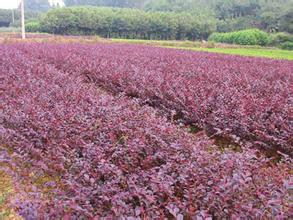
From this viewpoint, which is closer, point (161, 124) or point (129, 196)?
point (129, 196)

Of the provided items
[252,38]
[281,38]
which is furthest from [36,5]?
[281,38]

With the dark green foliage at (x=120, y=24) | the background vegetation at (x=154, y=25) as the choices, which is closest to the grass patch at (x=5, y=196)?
the background vegetation at (x=154, y=25)

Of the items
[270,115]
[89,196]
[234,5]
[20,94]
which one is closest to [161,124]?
[89,196]

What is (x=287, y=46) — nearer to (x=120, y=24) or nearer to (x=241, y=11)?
(x=120, y=24)

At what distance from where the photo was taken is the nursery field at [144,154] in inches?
94.9

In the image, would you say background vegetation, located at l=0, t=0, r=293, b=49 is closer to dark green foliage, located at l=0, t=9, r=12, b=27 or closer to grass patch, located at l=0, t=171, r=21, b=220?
dark green foliage, located at l=0, t=9, r=12, b=27

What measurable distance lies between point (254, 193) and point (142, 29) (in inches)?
2139

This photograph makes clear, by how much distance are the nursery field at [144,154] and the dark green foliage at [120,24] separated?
159 ft

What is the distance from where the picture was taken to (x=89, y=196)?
2629mm

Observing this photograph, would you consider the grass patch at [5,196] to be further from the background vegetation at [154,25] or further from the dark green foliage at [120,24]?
the dark green foliage at [120,24]

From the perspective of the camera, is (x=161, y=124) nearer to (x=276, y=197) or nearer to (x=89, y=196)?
(x=89, y=196)

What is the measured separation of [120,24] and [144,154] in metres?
52.8

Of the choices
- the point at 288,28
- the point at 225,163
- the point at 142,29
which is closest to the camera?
the point at 225,163

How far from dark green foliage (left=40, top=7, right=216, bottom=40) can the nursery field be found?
48.5m
